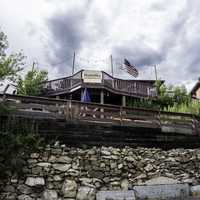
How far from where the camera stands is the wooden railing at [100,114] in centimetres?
877

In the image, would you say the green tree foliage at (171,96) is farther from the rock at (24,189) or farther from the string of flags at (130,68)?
the rock at (24,189)

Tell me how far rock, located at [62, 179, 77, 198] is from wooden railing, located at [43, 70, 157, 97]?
1113cm

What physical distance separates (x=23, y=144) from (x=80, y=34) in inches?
269

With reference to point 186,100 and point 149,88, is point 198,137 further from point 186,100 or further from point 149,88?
point 149,88

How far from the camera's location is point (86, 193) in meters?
7.42

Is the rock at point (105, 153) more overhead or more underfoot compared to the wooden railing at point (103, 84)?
more underfoot

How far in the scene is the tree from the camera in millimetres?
16956

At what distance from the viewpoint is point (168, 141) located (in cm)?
939

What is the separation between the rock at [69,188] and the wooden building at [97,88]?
10.9 metres

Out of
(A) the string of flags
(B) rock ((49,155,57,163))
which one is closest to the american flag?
(A) the string of flags

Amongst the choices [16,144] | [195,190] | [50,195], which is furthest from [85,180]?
[195,190]

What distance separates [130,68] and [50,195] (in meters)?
14.1

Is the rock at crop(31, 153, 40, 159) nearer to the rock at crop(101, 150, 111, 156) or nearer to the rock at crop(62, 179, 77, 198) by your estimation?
the rock at crop(62, 179, 77, 198)

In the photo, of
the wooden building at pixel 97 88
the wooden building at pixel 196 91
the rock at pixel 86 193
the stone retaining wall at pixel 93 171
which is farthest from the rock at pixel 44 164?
the wooden building at pixel 196 91
